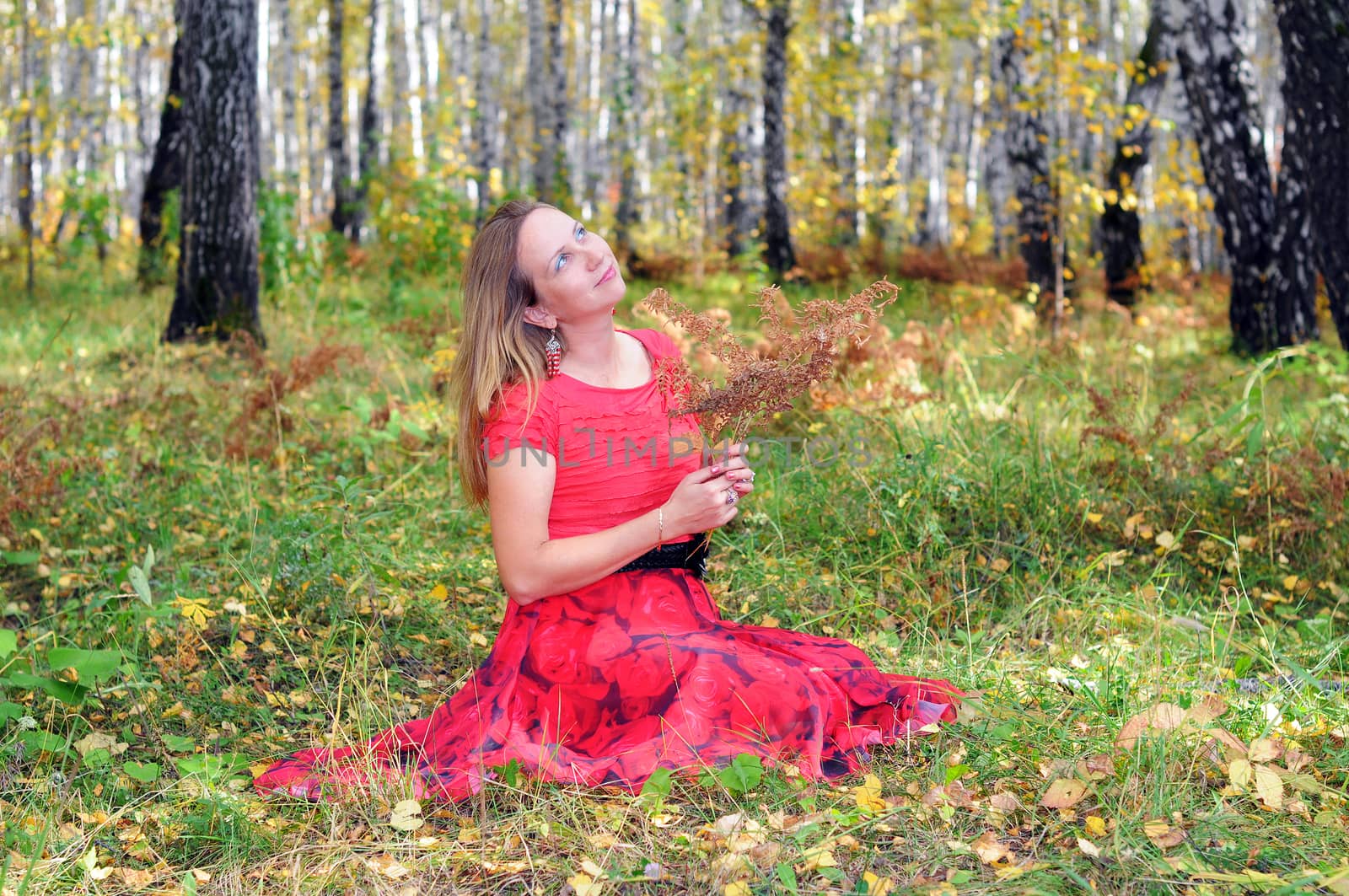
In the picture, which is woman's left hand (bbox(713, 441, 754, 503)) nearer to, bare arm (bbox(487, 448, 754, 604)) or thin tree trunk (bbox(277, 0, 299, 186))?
bare arm (bbox(487, 448, 754, 604))

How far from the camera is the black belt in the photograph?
2705mm

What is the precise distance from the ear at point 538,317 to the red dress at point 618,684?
0.14 meters

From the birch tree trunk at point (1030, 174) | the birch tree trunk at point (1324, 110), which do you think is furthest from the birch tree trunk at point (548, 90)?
the birch tree trunk at point (1324, 110)

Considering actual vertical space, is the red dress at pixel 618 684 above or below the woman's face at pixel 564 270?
below

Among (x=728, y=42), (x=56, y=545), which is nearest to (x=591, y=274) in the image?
(x=56, y=545)

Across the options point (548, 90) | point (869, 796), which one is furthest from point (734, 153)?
point (869, 796)

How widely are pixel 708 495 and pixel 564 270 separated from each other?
1.98 ft

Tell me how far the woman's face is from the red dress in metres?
0.17

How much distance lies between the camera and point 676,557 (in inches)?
107

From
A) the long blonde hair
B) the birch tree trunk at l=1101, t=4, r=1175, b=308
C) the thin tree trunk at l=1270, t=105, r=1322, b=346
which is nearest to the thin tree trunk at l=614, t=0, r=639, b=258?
the birch tree trunk at l=1101, t=4, r=1175, b=308

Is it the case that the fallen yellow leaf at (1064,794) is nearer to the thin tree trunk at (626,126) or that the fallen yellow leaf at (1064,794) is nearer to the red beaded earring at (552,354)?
the red beaded earring at (552,354)

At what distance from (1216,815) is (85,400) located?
515cm

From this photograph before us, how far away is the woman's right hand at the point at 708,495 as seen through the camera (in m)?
2.42

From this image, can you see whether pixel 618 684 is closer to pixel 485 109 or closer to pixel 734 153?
pixel 734 153
